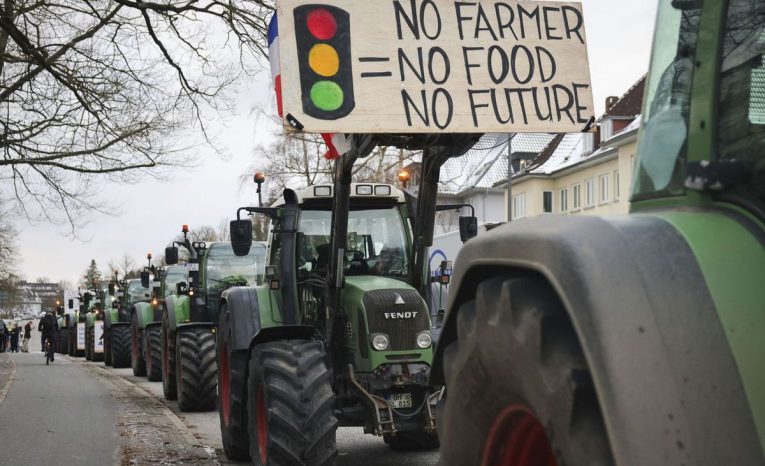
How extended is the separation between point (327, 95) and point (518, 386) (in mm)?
2531

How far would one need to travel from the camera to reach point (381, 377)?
7.33 meters

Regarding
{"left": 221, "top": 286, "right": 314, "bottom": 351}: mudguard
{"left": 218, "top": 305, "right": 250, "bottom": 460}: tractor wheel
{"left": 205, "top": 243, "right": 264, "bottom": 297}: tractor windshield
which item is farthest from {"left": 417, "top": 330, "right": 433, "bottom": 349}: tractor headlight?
{"left": 205, "top": 243, "right": 264, "bottom": 297}: tractor windshield

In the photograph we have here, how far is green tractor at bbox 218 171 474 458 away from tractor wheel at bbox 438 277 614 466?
12.5ft

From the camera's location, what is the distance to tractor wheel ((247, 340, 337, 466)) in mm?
6363

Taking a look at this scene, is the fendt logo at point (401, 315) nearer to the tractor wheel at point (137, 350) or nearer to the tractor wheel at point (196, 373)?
the tractor wheel at point (196, 373)

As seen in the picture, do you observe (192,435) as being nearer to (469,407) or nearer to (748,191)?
(469,407)

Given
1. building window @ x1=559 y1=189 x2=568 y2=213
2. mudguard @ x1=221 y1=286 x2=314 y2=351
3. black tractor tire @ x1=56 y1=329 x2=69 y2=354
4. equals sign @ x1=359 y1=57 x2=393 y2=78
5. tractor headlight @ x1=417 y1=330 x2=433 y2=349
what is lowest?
black tractor tire @ x1=56 y1=329 x2=69 y2=354

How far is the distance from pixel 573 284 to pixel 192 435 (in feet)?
29.8

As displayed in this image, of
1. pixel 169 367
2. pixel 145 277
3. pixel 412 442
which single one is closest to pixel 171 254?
pixel 169 367

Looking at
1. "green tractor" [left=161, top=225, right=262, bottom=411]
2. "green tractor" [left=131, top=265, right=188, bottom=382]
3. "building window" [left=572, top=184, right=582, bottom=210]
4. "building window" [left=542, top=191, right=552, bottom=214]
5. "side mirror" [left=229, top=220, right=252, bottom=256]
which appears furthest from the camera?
"building window" [left=542, top=191, right=552, bottom=214]

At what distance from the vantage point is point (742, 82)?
2.23 meters

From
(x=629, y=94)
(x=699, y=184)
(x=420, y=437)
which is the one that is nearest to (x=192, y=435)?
(x=420, y=437)

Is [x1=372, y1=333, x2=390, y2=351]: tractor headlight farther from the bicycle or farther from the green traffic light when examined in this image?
the bicycle

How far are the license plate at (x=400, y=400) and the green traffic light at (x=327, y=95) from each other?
10.8ft
